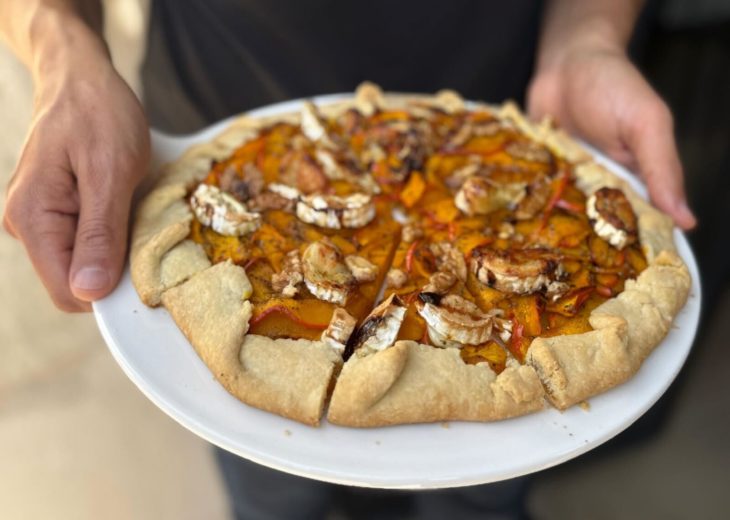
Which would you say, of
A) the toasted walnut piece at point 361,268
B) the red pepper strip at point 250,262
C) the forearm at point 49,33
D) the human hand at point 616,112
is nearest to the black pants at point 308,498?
the red pepper strip at point 250,262

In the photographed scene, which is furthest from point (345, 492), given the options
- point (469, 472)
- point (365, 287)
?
point (469, 472)

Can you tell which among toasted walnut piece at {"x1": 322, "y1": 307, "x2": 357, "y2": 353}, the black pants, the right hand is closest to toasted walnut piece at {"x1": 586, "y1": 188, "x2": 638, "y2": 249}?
toasted walnut piece at {"x1": 322, "y1": 307, "x2": 357, "y2": 353}

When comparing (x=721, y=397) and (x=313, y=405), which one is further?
(x=721, y=397)

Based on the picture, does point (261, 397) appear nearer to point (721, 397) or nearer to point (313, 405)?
point (313, 405)

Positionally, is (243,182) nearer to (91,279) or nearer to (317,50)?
(91,279)

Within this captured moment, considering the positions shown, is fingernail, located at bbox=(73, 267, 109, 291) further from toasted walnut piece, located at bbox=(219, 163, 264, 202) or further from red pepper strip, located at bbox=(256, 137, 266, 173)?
red pepper strip, located at bbox=(256, 137, 266, 173)

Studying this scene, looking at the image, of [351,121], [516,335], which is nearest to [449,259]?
[516,335]
